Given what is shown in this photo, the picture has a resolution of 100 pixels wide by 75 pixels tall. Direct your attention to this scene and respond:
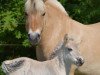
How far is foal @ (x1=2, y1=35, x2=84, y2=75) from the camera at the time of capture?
450cm

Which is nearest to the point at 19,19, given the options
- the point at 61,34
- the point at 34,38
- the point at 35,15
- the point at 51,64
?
the point at 61,34

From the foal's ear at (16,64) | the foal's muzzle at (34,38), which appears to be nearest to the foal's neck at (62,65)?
the foal's ear at (16,64)

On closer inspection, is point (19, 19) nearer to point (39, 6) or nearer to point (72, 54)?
point (39, 6)

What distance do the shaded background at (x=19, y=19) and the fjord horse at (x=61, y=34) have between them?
1369 mm

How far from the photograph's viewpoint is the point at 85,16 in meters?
7.82

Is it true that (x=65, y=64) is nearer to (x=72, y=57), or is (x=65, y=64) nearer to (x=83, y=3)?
(x=72, y=57)

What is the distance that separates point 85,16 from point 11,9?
1412 millimetres

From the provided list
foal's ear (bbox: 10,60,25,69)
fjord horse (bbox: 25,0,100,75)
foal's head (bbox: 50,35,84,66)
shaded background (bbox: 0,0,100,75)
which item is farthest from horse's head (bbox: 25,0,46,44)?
shaded background (bbox: 0,0,100,75)

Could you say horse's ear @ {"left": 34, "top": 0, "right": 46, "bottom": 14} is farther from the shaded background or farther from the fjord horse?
the shaded background

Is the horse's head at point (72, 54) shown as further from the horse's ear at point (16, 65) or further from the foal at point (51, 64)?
the horse's ear at point (16, 65)

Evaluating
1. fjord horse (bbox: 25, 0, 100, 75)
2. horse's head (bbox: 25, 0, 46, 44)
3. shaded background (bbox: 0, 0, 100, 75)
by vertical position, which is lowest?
shaded background (bbox: 0, 0, 100, 75)

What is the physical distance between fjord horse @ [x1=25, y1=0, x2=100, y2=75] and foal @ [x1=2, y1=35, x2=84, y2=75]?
4.08 feet

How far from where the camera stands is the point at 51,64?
4.67 m

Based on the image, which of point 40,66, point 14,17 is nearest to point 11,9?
point 14,17
